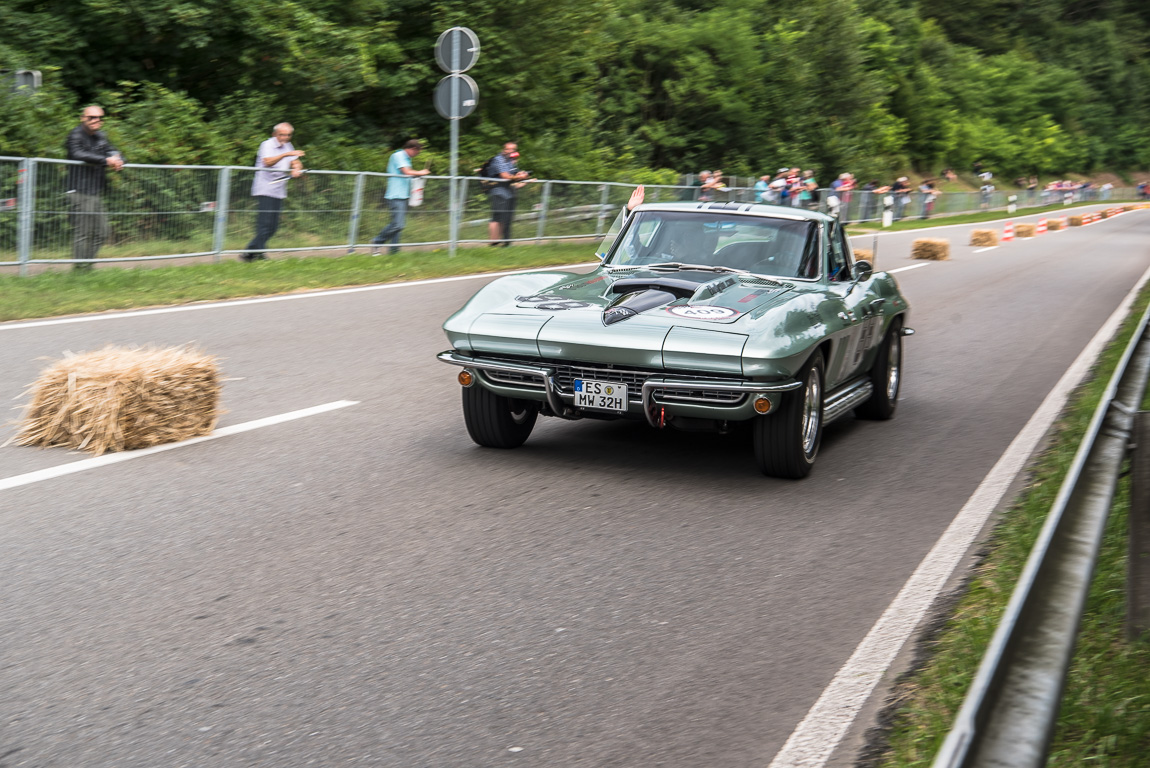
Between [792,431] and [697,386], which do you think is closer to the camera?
[697,386]

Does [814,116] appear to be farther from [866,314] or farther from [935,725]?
[935,725]

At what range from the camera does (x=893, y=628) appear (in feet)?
14.7

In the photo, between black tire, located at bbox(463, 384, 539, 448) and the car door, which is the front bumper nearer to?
black tire, located at bbox(463, 384, 539, 448)

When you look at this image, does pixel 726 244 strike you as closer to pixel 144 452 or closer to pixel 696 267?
pixel 696 267

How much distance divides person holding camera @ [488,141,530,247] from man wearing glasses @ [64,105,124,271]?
8.33m

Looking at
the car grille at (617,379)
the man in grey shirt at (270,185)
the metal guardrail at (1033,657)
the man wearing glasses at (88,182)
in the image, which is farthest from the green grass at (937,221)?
the metal guardrail at (1033,657)

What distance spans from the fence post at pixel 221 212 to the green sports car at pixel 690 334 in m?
9.33

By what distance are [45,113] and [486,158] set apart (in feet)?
41.2

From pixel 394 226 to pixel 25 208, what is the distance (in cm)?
672

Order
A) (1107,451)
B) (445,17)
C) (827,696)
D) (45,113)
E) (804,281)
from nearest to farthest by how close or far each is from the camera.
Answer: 1. (827,696)
2. (1107,451)
3. (804,281)
4. (45,113)
5. (445,17)

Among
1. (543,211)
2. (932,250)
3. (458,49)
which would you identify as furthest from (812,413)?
(932,250)

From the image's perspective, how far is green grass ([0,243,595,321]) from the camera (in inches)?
475

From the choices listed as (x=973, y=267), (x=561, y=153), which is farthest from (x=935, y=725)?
(x=561, y=153)

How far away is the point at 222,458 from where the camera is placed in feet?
22.0
